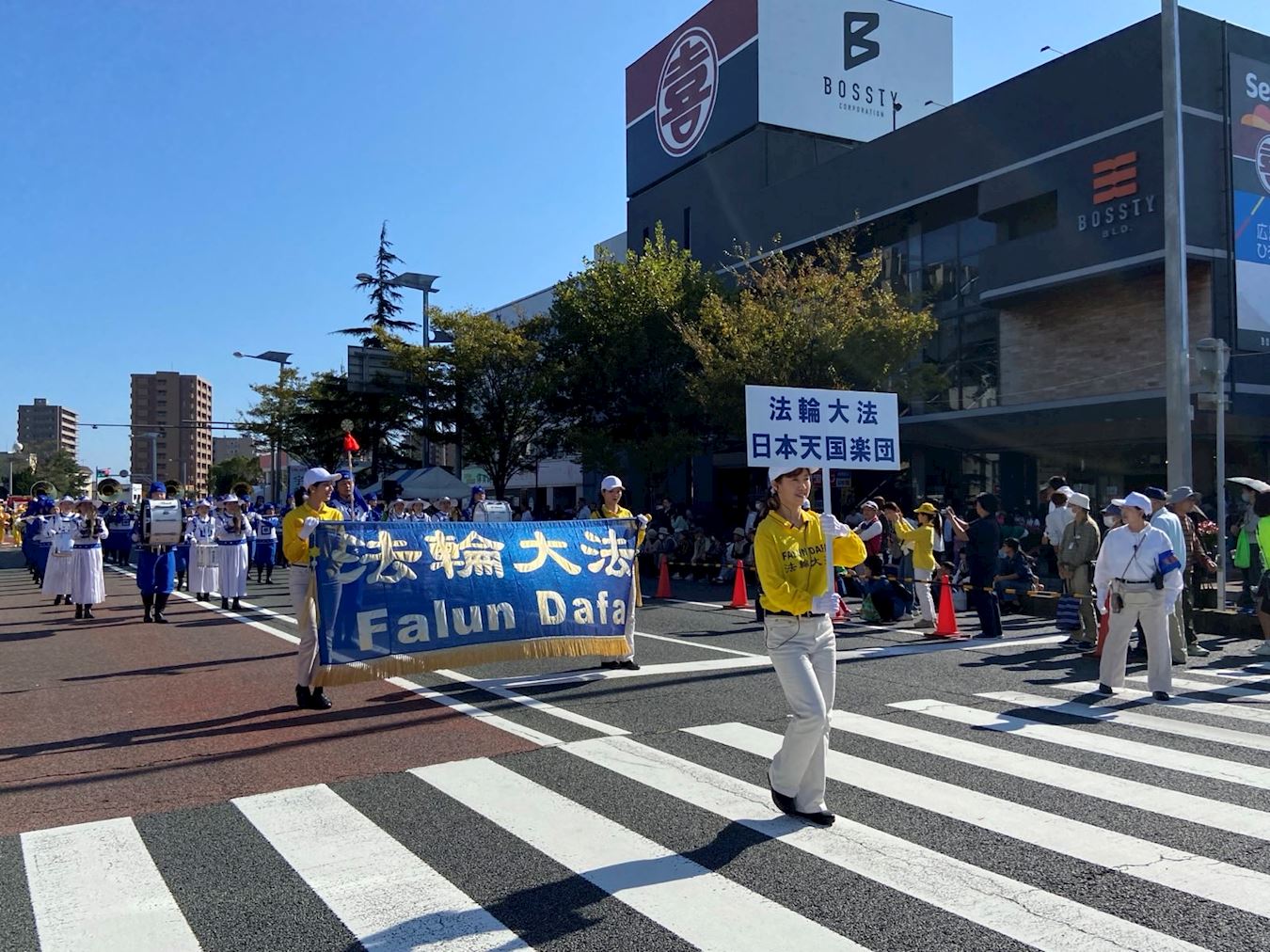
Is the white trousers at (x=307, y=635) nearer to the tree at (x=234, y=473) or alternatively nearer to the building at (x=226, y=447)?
the tree at (x=234, y=473)

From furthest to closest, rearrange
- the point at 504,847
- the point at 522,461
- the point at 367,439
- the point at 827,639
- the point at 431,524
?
the point at 367,439 → the point at 522,461 → the point at 431,524 → the point at 827,639 → the point at 504,847

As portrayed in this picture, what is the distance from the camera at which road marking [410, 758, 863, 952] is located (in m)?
4.00

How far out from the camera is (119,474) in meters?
68.6

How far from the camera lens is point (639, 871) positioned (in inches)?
186

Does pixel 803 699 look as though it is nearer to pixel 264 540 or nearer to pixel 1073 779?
pixel 1073 779

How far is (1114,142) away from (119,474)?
214ft

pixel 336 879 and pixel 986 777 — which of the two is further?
pixel 986 777

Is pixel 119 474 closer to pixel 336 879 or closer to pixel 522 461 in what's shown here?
pixel 522 461

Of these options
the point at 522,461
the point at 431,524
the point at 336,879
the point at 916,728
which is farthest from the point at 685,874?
the point at 522,461

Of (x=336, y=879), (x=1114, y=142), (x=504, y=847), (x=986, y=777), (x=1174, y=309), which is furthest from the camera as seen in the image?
(x=1114, y=142)

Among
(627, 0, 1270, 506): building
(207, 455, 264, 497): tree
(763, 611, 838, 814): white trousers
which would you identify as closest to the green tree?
(627, 0, 1270, 506): building

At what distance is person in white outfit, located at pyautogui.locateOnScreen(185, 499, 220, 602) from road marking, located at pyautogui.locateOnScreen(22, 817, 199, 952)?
13331 mm

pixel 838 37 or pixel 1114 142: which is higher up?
pixel 838 37

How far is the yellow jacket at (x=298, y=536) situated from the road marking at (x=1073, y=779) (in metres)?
4.62
